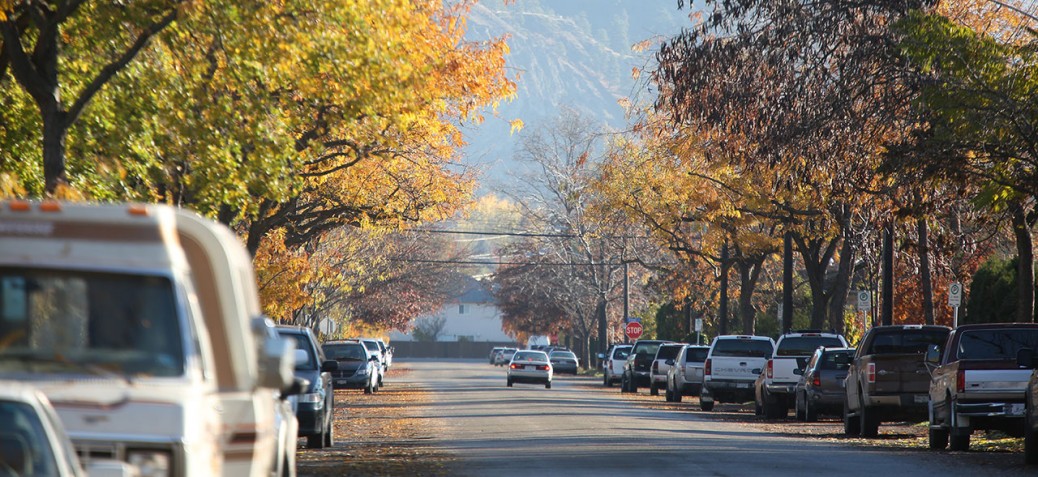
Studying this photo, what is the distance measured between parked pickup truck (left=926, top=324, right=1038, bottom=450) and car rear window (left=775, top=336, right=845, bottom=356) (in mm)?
11588

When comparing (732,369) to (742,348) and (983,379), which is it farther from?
(983,379)

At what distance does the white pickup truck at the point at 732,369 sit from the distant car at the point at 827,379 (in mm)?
6053

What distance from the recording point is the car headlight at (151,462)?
25.4 ft

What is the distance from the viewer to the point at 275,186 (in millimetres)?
20312

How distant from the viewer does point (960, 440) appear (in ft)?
69.2

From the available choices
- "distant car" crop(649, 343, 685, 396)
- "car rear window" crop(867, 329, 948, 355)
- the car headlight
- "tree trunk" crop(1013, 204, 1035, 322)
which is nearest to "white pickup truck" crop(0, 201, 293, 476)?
the car headlight

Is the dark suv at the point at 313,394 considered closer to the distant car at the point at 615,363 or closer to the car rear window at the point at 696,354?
the car rear window at the point at 696,354

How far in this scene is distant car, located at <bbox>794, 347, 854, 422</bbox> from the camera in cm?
2839

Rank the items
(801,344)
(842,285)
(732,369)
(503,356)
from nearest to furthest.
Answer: (801,344), (732,369), (842,285), (503,356)

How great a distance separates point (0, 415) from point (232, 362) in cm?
203

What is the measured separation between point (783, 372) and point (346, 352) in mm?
17033

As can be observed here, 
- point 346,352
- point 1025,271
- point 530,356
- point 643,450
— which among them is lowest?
point 643,450

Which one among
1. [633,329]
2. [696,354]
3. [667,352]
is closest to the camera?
[696,354]

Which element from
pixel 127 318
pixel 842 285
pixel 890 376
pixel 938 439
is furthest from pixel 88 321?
pixel 842 285
